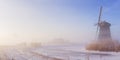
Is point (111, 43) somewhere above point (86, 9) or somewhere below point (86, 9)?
below

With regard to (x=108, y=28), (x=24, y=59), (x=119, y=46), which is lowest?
(x=24, y=59)

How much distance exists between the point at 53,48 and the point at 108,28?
4.61 meters

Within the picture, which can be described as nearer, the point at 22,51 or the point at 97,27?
the point at 97,27

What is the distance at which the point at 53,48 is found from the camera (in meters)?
15.7

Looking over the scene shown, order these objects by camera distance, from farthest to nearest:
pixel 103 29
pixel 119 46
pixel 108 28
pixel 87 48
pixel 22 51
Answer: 1. pixel 22 51
2. pixel 103 29
3. pixel 108 28
4. pixel 87 48
5. pixel 119 46

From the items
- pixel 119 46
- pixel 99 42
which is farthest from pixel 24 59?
pixel 119 46

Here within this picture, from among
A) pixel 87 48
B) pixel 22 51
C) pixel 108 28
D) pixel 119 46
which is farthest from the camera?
pixel 22 51

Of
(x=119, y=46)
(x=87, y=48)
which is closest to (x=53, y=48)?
(x=87, y=48)

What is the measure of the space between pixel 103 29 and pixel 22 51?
18.5 ft

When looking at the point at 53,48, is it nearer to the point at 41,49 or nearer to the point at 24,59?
the point at 41,49

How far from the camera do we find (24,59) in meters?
11.4

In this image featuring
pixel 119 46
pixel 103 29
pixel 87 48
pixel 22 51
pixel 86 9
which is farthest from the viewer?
pixel 22 51

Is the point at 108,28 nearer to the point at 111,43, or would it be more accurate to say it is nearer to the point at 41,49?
→ the point at 111,43

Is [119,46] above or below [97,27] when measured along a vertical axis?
below
